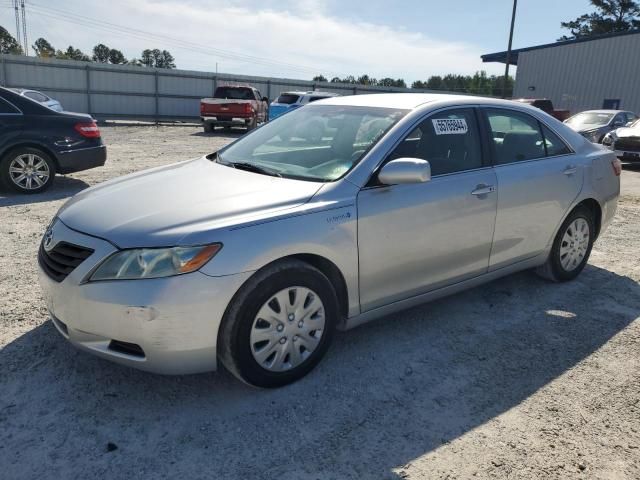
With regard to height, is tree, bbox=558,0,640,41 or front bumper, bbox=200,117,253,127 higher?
tree, bbox=558,0,640,41

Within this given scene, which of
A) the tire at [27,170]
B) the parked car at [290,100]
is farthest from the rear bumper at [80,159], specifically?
the parked car at [290,100]

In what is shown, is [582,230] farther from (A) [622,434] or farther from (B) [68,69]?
(B) [68,69]

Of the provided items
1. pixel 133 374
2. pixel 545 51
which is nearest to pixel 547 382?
pixel 133 374

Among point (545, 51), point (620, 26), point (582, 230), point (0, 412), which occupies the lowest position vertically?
point (0, 412)

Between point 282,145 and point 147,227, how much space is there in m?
1.45

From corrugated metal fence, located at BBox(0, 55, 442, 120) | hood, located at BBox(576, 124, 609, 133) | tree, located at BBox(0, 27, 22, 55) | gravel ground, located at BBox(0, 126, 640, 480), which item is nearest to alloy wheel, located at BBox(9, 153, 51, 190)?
gravel ground, located at BBox(0, 126, 640, 480)

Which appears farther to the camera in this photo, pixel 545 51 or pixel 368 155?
pixel 545 51

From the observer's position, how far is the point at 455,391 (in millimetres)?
3033

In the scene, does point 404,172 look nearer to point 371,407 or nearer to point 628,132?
point 371,407

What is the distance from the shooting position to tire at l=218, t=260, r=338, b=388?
8.88ft

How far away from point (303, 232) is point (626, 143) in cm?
1293

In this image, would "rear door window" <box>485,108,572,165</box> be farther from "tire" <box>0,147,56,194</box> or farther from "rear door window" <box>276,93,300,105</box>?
"rear door window" <box>276,93,300,105</box>

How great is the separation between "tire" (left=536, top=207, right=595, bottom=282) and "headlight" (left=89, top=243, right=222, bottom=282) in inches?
126

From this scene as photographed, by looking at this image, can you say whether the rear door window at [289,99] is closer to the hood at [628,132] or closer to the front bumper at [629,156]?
the hood at [628,132]
